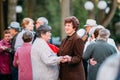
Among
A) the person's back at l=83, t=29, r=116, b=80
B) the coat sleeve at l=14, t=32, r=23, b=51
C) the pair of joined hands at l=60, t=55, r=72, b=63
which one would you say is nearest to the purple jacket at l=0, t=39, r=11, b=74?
the coat sleeve at l=14, t=32, r=23, b=51

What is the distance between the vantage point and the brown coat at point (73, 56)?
7.02 m

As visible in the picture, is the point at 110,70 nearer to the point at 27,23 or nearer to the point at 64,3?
the point at 27,23

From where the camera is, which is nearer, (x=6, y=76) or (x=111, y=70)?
(x=111, y=70)

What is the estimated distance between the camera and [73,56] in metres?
7.12

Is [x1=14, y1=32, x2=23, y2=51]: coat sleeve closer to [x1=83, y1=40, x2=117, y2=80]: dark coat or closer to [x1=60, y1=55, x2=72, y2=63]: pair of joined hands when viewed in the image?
[x1=83, y1=40, x2=117, y2=80]: dark coat

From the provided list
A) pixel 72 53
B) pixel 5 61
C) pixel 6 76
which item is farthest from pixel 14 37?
pixel 72 53

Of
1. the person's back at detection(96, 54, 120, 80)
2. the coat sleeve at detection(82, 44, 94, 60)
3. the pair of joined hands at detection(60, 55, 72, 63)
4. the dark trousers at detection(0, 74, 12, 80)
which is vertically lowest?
the dark trousers at detection(0, 74, 12, 80)

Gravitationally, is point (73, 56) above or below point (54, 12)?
above

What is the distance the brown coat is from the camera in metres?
7.02

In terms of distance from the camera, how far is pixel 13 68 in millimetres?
9141

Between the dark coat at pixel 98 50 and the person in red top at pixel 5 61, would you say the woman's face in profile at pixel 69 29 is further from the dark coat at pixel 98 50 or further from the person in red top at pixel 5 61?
the person in red top at pixel 5 61

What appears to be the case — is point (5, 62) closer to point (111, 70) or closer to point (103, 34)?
point (103, 34)

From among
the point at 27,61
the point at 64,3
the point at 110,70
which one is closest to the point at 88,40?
the point at 27,61

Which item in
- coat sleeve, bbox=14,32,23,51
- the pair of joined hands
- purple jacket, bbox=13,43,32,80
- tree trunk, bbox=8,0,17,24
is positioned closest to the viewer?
the pair of joined hands
